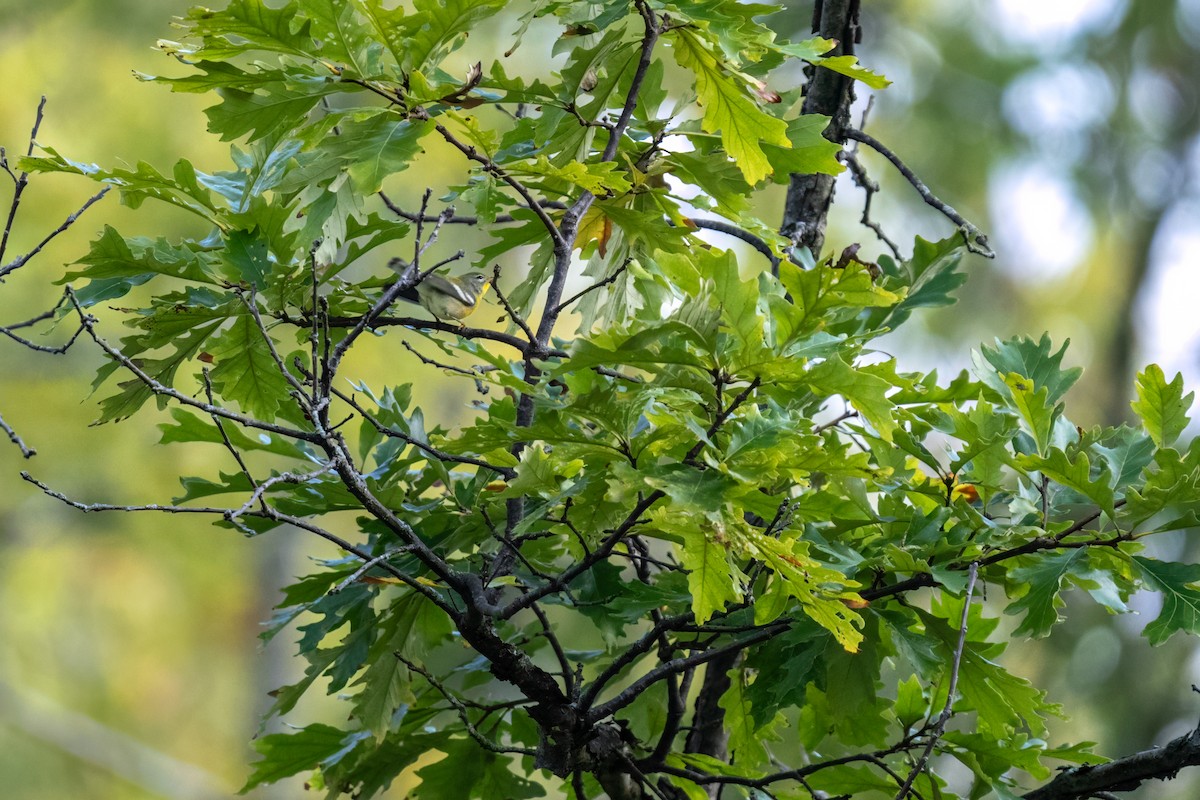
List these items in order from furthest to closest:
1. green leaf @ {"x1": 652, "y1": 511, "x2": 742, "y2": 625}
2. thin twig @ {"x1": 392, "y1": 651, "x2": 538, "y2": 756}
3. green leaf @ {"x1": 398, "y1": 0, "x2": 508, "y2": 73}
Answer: thin twig @ {"x1": 392, "y1": 651, "x2": 538, "y2": 756} → green leaf @ {"x1": 398, "y1": 0, "x2": 508, "y2": 73} → green leaf @ {"x1": 652, "y1": 511, "x2": 742, "y2": 625}

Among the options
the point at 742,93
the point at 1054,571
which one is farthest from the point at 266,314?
the point at 1054,571

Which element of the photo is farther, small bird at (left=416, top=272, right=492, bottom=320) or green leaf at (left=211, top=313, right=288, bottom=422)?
small bird at (left=416, top=272, right=492, bottom=320)

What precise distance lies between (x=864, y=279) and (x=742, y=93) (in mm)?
275

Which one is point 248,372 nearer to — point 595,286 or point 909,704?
point 595,286

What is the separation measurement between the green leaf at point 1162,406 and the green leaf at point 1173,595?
128mm

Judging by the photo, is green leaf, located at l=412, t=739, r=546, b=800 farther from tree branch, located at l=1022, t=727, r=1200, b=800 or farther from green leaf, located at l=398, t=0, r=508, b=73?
green leaf, located at l=398, t=0, r=508, b=73

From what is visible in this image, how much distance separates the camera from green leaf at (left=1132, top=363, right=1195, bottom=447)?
0.91 m

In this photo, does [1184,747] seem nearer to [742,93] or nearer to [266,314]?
[742,93]

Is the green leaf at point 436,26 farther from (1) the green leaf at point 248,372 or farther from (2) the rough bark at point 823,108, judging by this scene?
(2) the rough bark at point 823,108

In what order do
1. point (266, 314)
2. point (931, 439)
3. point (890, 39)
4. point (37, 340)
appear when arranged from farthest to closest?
point (37, 340)
point (890, 39)
point (931, 439)
point (266, 314)

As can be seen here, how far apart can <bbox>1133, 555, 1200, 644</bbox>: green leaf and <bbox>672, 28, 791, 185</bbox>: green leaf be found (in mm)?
450

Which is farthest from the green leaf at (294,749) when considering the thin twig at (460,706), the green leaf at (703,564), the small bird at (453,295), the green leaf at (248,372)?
the green leaf at (703,564)

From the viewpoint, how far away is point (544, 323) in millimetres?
1085

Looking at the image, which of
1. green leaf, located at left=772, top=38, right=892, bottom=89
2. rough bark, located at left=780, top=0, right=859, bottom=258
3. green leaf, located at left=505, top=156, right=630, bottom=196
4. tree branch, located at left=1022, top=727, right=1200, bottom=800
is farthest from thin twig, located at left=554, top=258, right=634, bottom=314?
tree branch, located at left=1022, top=727, right=1200, bottom=800
